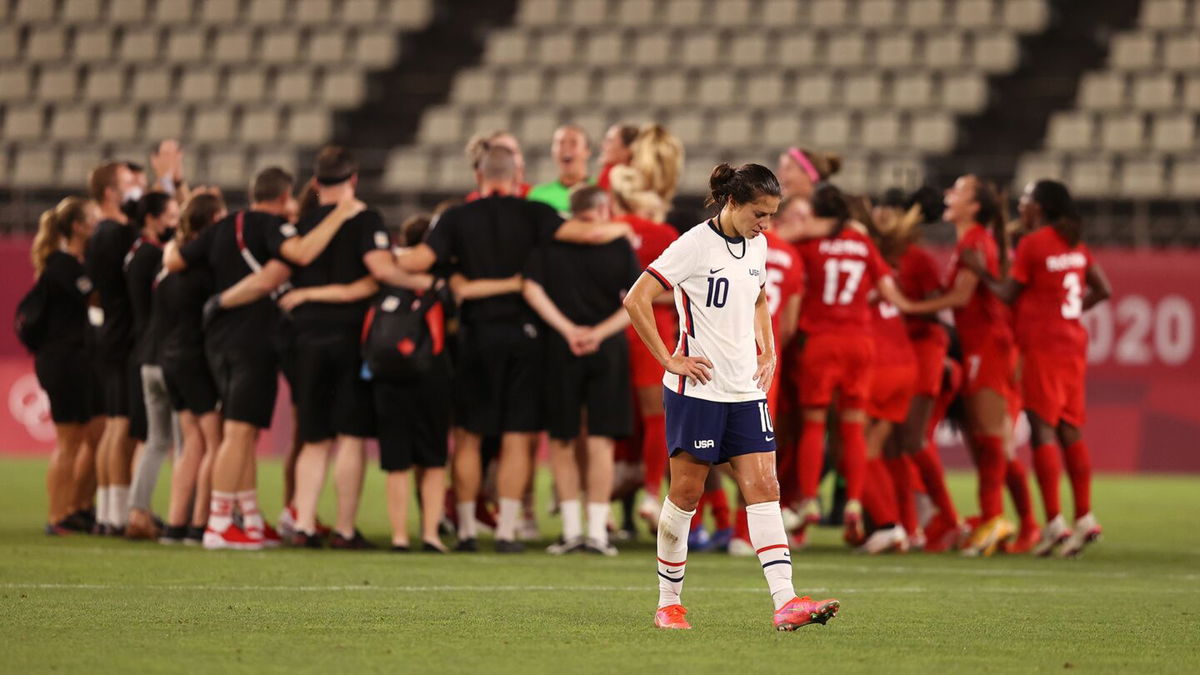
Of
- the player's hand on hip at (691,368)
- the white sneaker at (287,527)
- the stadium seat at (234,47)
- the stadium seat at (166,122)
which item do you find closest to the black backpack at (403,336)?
the white sneaker at (287,527)

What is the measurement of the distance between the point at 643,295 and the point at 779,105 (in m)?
17.3

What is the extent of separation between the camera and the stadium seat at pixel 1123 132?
2239 cm

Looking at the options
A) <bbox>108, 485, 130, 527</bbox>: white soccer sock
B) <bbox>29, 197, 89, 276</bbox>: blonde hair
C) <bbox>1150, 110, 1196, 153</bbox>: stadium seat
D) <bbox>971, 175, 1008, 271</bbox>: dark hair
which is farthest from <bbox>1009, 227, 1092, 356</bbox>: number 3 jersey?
<bbox>1150, 110, 1196, 153</bbox>: stadium seat

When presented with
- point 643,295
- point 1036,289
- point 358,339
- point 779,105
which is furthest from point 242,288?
point 779,105

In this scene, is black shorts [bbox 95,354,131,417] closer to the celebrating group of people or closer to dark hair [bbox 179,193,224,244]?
the celebrating group of people

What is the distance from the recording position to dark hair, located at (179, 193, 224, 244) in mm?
10828

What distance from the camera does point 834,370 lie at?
11.0m

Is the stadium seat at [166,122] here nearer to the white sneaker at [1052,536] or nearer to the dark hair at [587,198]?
the dark hair at [587,198]

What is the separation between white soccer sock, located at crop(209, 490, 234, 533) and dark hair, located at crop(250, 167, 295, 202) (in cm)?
179

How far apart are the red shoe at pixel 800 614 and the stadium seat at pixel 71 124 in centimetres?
2045

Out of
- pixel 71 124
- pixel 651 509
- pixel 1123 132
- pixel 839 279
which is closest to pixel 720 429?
pixel 839 279

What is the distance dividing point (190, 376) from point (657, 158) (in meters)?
3.33

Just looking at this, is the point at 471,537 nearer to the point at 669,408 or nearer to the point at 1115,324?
the point at 669,408

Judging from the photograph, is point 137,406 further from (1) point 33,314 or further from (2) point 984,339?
(2) point 984,339
